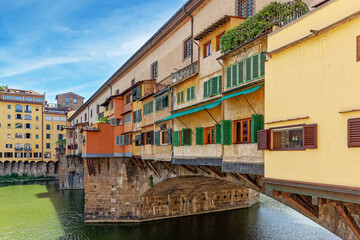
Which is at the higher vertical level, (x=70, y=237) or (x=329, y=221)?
(x=329, y=221)

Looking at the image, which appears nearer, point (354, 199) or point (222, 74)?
point (354, 199)

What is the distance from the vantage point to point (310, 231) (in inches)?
1027

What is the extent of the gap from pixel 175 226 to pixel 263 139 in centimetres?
2111

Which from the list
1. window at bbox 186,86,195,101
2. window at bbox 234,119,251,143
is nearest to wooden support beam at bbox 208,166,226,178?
window at bbox 234,119,251,143

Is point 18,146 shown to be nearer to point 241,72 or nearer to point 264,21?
point 241,72

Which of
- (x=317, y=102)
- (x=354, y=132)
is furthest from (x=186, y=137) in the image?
(x=354, y=132)

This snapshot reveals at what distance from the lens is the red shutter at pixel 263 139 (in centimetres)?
1016

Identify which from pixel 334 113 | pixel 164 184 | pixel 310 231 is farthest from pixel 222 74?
pixel 310 231

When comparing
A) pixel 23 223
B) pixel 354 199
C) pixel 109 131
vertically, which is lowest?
pixel 23 223

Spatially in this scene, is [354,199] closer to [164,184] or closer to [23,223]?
[164,184]

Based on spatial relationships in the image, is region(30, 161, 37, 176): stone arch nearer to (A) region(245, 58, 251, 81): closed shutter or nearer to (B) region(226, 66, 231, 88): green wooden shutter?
(B) region(226, 66, 231, 88): green wooden shutter

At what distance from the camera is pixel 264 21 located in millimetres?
11250

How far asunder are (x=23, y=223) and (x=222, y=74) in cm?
2733

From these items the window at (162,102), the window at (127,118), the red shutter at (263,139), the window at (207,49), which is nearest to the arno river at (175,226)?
the window at (127,118)
